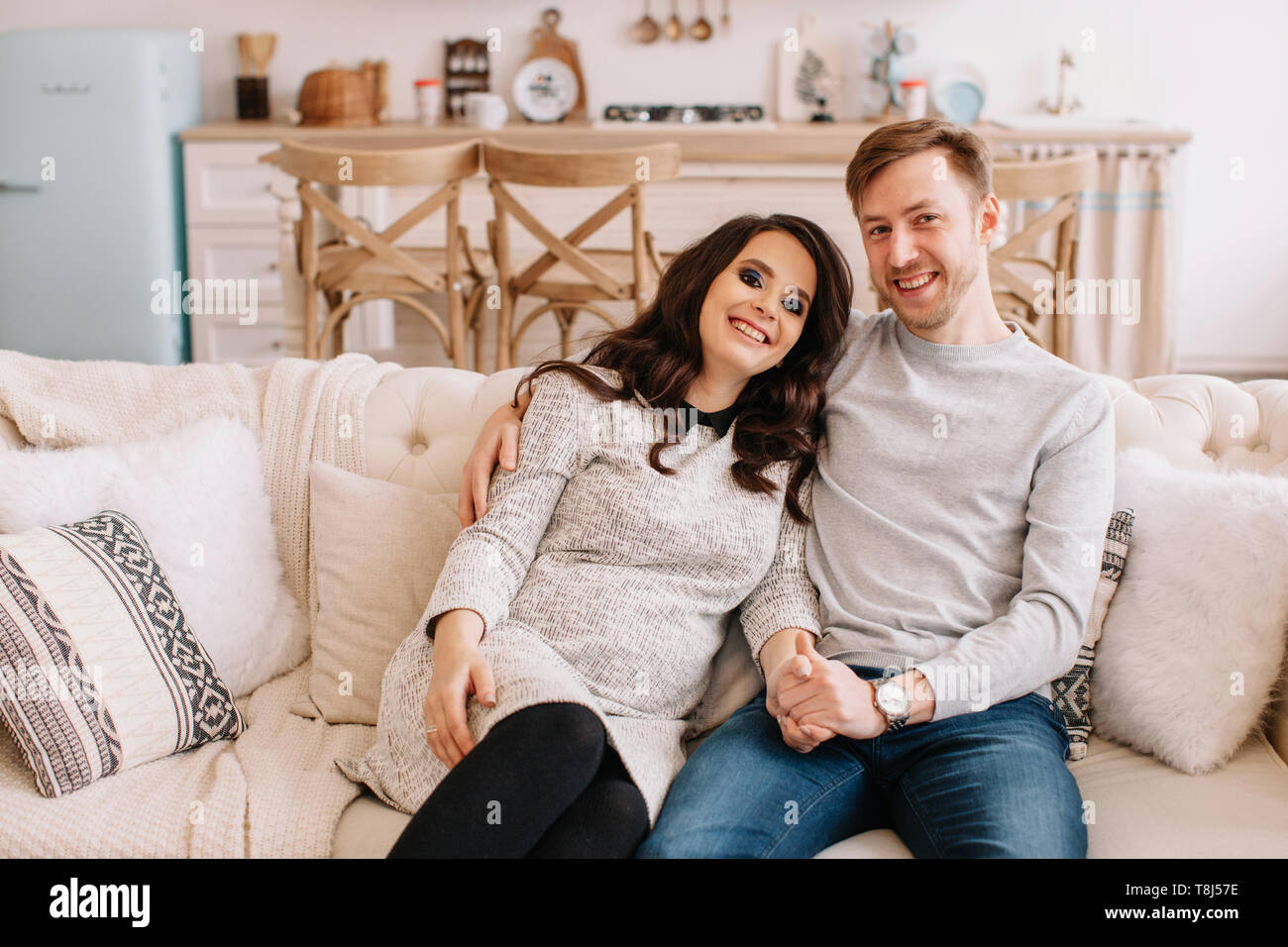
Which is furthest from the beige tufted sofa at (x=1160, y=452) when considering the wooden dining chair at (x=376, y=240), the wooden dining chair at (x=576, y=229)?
the wooden dining chair at (x=376, y=240)

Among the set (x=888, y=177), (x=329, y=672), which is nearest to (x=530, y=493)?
(x=329, y=672)

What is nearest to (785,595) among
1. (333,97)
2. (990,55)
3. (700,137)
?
(700,137)

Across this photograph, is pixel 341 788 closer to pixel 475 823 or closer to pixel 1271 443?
pixel 475 823

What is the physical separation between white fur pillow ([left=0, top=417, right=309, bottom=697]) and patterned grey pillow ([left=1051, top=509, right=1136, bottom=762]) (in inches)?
40.8

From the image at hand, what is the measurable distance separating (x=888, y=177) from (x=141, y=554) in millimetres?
1062

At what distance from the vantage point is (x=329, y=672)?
157 cm

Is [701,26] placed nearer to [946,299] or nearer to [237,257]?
[237,257]

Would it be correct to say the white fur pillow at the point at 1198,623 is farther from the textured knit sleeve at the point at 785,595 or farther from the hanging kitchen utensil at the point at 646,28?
the hanging kitchen utensil at the point at 646,28

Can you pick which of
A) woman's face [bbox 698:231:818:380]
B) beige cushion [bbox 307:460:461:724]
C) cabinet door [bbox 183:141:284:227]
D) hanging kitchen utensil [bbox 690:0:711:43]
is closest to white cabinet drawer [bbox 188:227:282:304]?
cabinet door [bbox 183:141:284:227]

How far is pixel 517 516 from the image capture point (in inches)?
57.1

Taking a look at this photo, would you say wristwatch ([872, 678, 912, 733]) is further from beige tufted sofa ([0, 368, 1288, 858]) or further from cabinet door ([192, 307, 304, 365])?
cabinet door ([192, 307, 304, 365])

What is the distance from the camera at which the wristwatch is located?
51.3 inches

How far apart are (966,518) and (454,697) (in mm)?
653

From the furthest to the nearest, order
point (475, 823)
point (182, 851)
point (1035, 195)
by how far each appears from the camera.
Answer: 1. point (1035, 195)
2. point (182, 851)
3. point (475, 823)
